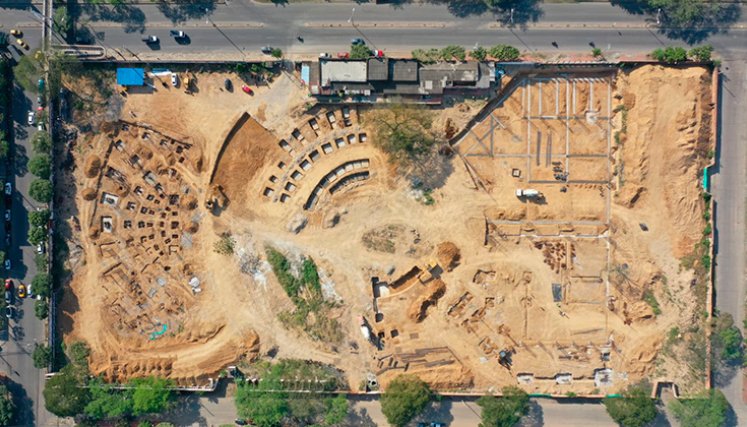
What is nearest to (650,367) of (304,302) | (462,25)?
(304,302)

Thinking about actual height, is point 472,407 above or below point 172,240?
below

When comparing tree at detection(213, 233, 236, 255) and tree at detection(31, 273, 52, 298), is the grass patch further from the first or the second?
tree at detection(31, 273, 52, 298)

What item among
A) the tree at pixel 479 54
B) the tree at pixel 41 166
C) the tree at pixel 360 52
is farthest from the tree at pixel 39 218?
the tree at pixel 479 54

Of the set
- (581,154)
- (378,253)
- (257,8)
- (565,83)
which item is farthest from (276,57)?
(581,154)

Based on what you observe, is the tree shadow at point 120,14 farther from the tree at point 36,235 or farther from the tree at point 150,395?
the tree at point 150,395

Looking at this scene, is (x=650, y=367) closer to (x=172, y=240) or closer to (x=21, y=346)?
(x=172, y=240)

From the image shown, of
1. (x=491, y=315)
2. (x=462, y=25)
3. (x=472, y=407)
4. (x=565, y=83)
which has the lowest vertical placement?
(x=472, y=407)

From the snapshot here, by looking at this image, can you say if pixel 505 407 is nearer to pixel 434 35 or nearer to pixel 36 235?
pixel 434 35
